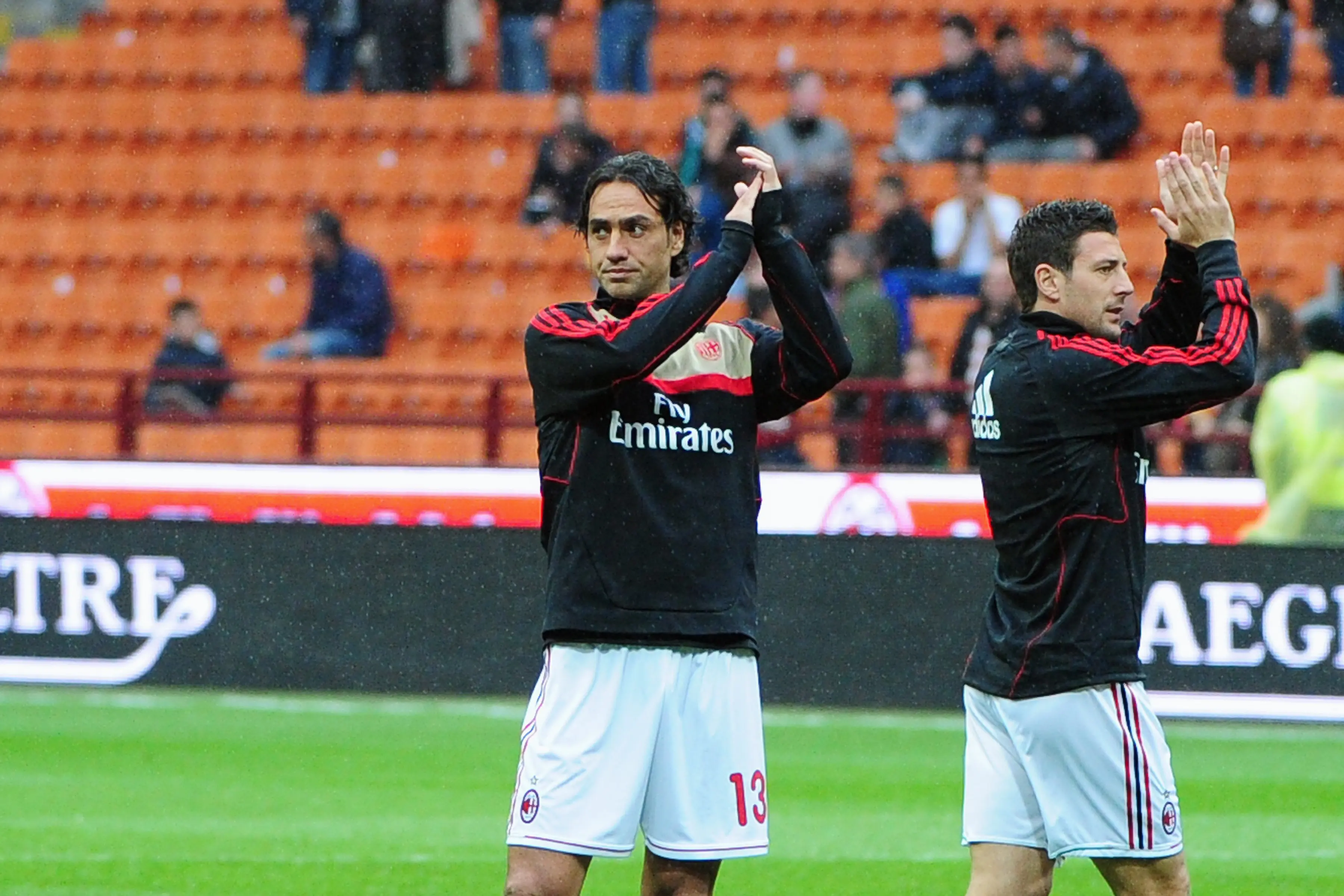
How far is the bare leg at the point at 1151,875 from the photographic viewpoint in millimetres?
4816

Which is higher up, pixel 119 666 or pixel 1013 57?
pixel 1013 57

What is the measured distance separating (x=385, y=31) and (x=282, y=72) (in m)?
1.55

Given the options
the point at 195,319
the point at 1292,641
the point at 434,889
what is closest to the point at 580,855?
the point at 434,889

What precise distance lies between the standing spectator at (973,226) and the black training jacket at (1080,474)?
9.48 meters

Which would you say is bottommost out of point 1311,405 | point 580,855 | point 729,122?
point 580,855

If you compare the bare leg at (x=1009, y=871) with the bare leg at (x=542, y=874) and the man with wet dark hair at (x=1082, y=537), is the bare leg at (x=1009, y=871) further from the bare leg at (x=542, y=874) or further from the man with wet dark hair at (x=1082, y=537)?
the bare leg at (x=542, y=874)

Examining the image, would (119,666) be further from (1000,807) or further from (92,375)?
(1000,807)

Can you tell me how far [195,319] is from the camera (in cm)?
1499

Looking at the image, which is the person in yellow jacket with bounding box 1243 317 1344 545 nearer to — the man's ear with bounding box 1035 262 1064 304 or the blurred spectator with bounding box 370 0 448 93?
the man's ear with bounding box 1035 262 1064 304

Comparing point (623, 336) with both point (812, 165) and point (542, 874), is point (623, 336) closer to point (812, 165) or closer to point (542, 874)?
point (542, 874)

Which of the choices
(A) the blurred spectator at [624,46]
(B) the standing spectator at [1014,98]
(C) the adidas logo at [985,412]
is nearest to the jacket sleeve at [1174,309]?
(C) the adidas logo at [985,412]

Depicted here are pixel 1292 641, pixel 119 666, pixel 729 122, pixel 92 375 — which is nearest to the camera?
pixel 1292 641

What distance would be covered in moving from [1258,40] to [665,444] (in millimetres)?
12493

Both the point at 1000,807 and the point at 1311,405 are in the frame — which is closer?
the point at 1000,807
